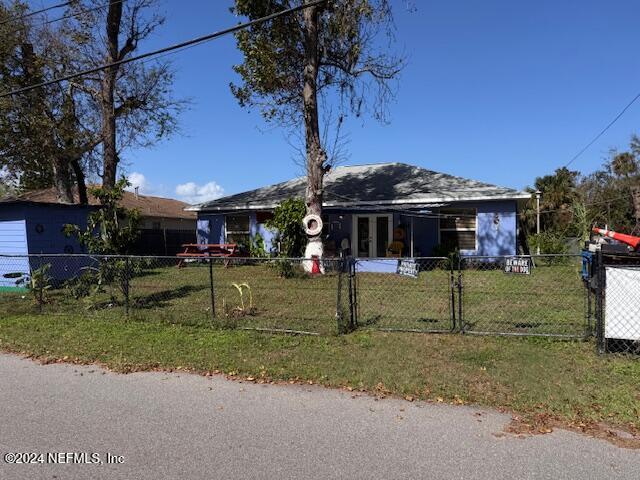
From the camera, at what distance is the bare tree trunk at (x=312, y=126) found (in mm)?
15086

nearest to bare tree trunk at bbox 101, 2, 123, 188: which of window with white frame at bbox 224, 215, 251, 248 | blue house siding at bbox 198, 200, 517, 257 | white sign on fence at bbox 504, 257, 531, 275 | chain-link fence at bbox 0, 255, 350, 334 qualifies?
window with white frame at bbox 224, 215, 251, 248

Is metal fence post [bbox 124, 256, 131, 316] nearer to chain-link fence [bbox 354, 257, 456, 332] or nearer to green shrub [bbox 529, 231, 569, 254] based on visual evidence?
chain-link fence [bbox 354, 257, 456, 332]

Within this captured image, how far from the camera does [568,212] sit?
31.7 metres

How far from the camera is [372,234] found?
18578mm

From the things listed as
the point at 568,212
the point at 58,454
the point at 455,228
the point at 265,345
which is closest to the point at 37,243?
the point at 265,345

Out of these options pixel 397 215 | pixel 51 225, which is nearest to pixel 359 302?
pixel 397 215

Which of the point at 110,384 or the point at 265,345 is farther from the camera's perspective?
the point at 265,345

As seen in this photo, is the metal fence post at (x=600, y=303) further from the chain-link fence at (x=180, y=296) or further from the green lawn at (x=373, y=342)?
the chain-link fence at (x=180, y=296)

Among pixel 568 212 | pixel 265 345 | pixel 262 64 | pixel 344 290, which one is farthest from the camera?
pixel 568 212

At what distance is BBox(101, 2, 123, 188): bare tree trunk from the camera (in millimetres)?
19328

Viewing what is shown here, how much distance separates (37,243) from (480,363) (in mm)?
12071

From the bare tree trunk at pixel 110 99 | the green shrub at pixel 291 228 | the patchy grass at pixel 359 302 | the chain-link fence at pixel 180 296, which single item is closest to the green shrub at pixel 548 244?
the patchy grass at pixel 359 302

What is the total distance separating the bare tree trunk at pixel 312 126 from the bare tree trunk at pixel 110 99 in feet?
28.4

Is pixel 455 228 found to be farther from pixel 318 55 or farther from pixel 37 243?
pixel 37 243
